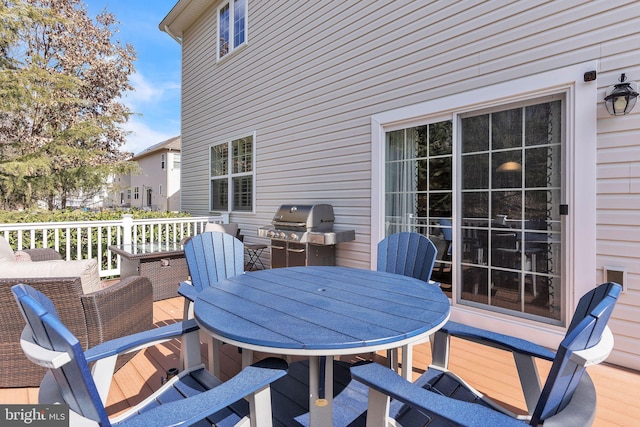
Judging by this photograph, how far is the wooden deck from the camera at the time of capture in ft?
6.82

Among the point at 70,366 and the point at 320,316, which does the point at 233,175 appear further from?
the point at 70,366

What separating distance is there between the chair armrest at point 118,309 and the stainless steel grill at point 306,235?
1992 millimetres

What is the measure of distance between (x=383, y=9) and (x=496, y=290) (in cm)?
353

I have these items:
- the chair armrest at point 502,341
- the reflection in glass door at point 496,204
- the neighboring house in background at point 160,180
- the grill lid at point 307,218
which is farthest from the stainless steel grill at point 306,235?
the neighboring house in background at point 160,180

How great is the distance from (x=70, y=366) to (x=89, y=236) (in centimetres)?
489

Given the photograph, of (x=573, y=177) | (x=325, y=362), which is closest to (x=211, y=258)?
(x=325, y=362)

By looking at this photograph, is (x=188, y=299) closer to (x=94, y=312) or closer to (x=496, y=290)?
(x=94, y=312)

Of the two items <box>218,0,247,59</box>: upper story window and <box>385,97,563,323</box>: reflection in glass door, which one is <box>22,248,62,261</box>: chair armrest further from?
<box>218,0,247,59</box>: upper story window

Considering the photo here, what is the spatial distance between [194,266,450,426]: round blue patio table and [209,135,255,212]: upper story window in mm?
4650

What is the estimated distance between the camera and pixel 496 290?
320 cm

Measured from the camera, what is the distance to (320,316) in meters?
1.48

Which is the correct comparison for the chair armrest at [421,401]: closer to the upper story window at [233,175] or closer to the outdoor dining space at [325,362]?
the outdoor dining space at [325,362]

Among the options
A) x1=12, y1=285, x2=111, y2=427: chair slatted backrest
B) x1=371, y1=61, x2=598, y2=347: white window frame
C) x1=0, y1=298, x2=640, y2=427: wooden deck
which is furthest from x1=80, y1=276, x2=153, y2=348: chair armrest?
x1=371, y1=61, x2=598, y2=347: white window frame

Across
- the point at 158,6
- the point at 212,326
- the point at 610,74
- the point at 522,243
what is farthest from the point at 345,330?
the point at 158,6
